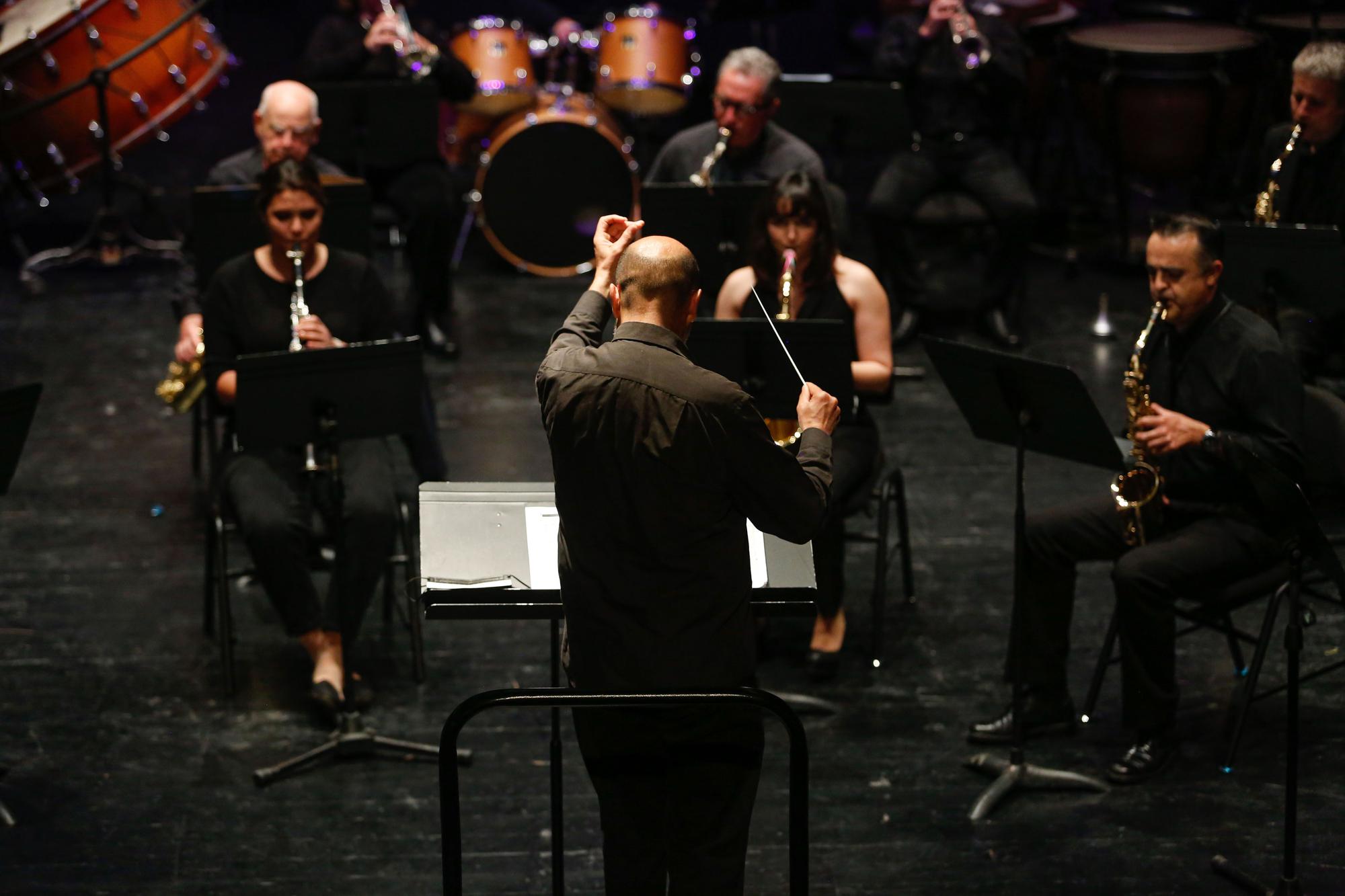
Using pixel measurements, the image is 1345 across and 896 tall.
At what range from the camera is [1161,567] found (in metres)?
4.09

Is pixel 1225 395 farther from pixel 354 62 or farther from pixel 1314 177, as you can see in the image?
pixel 354 62

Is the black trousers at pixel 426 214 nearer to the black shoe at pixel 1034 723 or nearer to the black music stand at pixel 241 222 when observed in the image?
the black music stand at pixel 241 222

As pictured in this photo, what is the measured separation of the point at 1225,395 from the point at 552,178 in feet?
14.5

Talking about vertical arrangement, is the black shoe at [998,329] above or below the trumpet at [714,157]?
below

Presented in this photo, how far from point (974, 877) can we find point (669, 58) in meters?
5.13

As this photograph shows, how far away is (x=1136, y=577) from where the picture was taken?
4.10 metres

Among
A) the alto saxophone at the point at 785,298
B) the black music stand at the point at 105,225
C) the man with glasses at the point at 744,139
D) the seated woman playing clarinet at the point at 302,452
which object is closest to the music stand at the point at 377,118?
the man with glasses at the point at 744,139

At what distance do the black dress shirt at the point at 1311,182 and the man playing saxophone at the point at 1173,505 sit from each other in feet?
4.81

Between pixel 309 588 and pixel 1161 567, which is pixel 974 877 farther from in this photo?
pixel 309 588

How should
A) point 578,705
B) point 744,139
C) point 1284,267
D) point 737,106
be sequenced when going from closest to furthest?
point 578,705, point 1284,267, point 737,106, point 744,139

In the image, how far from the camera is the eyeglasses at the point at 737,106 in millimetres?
5824

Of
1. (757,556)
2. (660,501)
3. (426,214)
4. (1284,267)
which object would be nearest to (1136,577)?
(1284,267)

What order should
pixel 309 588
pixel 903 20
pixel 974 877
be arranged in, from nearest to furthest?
pixel 974 877 < pixel 309 588 < pixel 903 20

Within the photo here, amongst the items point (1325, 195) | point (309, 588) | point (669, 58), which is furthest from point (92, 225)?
point (1325, 195)
